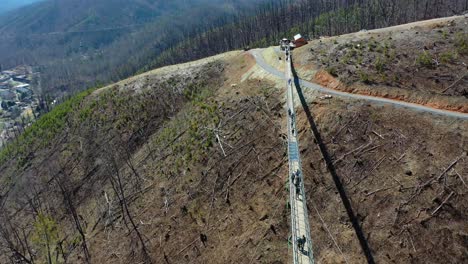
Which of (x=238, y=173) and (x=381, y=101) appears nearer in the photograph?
(x=381, y=101)

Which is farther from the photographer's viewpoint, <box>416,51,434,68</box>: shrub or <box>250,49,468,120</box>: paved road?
<box>416,51,434,68</box>: shrub

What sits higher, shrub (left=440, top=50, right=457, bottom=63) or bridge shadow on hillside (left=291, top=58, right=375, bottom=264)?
shrub (left=440, top=50, right=457, bottom=63)

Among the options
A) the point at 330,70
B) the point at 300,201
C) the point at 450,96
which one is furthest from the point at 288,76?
the point at 300,201

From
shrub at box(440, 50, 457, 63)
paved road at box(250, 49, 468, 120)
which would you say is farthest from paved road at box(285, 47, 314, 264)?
shrub at box(440, 50, 457, 63)

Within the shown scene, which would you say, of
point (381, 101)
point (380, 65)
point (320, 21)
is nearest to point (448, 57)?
point (380, 65)

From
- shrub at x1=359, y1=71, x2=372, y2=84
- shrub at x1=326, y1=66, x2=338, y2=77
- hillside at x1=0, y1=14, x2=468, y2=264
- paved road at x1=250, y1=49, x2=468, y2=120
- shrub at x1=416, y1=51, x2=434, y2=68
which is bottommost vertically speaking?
hillside at x1=0, y1=14, x2=468, y2=264

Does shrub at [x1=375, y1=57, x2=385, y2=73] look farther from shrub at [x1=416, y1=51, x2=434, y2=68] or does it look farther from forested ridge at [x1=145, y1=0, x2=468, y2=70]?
forested ridge at [x1=145, y1=0, x2=468, y2=70]

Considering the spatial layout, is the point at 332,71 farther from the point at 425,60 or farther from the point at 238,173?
the point at 238,173
